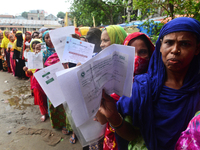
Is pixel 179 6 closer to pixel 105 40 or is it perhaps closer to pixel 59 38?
pixel 105 40

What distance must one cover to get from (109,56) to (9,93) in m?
5.54

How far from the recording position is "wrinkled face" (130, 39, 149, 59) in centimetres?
121

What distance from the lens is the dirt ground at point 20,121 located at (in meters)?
2.53

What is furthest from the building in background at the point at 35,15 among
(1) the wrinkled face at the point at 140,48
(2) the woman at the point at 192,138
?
(2) the woman at the point at 192,138

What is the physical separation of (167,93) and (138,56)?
44cm

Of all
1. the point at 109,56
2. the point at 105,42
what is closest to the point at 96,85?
the point at 109,56

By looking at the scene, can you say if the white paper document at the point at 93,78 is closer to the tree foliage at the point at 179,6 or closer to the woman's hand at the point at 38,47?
the tree foliage at the point at 179,6

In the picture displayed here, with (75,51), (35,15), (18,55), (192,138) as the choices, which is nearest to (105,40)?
(75,51)

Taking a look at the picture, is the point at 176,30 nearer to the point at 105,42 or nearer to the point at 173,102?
the point at 173,102

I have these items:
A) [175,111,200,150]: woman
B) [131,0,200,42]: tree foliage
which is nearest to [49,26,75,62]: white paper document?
[175,111,200,150]: woman

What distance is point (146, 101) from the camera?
873mm

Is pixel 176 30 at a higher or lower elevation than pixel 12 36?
lower

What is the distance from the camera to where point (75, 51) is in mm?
1230

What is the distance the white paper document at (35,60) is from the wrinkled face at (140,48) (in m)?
2.11
